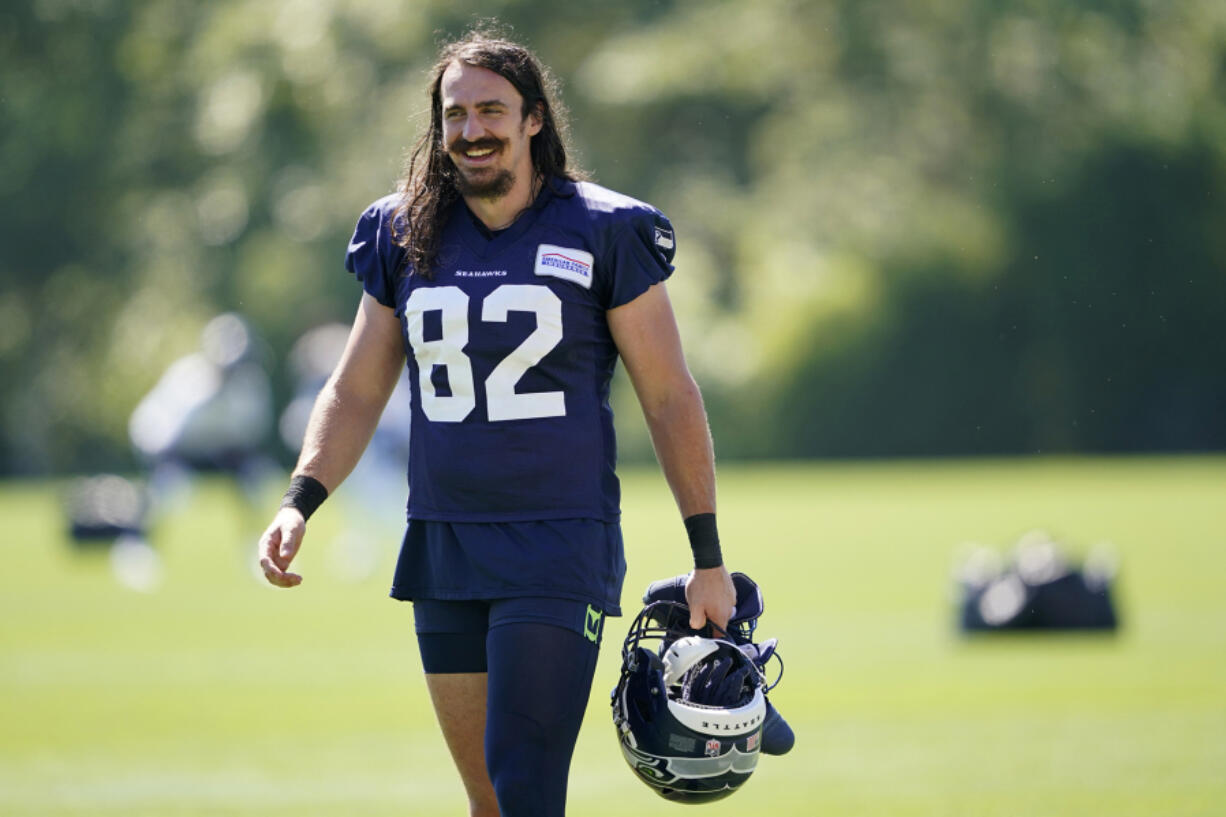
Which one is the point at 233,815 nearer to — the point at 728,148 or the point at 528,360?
the point at 528,360

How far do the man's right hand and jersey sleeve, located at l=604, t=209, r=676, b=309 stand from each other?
3.15 ft

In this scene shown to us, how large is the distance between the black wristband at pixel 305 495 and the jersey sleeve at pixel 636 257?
900 millimetres

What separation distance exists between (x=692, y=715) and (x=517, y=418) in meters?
0.85

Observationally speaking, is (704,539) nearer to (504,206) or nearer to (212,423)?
(504,206)

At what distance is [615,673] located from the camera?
12.0 metres

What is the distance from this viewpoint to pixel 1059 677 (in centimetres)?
1127

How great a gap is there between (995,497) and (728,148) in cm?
2590

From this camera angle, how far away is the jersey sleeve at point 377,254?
5.20m

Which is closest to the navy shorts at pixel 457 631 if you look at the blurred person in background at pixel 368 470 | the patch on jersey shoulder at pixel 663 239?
the patch on jersey shoulder at pixel 663 239

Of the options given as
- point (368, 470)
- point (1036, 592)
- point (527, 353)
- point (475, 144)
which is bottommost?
point (527, 353)

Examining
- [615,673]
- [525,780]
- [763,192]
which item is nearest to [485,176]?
[525,780]

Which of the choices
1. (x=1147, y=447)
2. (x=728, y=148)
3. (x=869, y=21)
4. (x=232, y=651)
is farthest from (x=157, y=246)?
(x=232, y=651)

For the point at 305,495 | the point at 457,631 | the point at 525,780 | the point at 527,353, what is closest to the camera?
the point at 525,780

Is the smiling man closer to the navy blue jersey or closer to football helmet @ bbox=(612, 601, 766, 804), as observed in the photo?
the navy blue jersey
